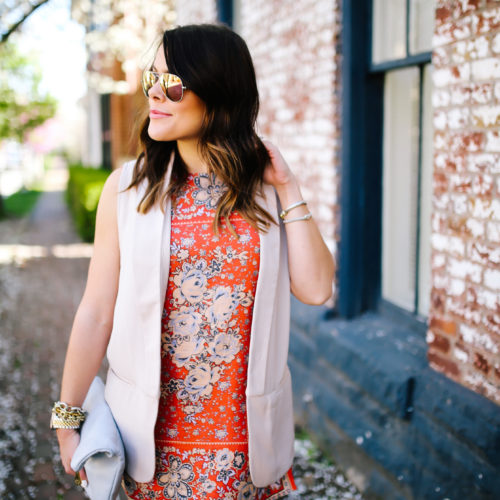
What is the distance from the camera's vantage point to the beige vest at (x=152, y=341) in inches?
70.7

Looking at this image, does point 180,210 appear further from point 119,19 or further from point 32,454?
point 119,19

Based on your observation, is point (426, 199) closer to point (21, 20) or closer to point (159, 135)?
point (159, 135)

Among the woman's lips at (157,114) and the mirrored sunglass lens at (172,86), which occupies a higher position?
the mirrored sunglass lens at (172,86)

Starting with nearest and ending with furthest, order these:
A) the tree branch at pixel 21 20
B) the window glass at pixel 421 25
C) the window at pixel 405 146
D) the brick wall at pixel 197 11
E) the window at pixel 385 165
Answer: the window glass at pixel 421 25 → the window at pixel 405 146 → the window at pixel 385 165 → the brick wall at pixel 197 11 → the tree branch at pixel 21 20

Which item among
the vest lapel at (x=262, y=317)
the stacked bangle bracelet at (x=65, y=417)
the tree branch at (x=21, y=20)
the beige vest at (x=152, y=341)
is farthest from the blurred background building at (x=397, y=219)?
the tree branch at (x=21, y=20)

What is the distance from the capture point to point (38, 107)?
19.9m

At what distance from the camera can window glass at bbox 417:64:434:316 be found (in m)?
3.53

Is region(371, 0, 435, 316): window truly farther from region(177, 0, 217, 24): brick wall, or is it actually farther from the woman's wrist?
region(177, 0, 217, 24): brick wall

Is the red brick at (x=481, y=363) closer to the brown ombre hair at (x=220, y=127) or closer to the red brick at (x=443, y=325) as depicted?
the red brick at (x=443, y=325)

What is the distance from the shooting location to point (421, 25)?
3443mm

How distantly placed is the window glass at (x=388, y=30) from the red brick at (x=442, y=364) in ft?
5.55

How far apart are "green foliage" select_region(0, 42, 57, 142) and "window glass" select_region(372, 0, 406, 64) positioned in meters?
15.8

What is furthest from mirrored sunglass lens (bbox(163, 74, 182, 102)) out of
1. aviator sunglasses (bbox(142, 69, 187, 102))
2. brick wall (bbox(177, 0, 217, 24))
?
brick wall (bbox(177, 0, 217, 24))

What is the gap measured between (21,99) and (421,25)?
60.7 ft
